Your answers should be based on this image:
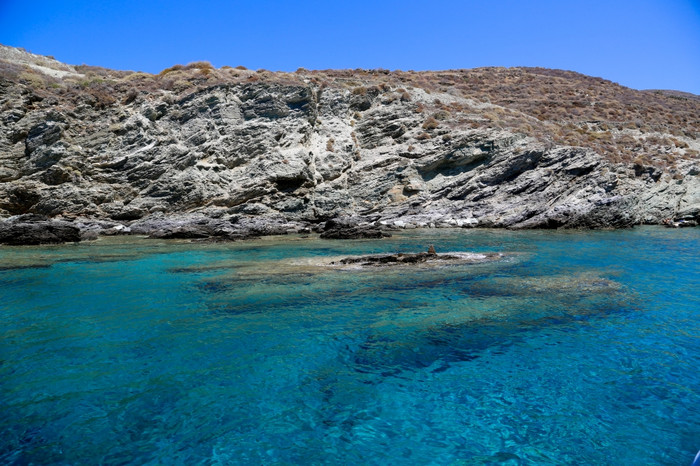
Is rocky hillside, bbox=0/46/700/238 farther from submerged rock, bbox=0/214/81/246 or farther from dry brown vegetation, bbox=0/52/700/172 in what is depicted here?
submerged rock, bbox=0/214/81/246

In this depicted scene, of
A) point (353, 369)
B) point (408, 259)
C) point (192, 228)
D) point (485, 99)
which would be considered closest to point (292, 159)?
point (192, 228)

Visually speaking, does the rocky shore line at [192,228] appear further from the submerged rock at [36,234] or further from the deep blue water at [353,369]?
the deep blue water at [353,369]

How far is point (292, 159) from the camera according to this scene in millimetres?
37156

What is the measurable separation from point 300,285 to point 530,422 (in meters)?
8.71

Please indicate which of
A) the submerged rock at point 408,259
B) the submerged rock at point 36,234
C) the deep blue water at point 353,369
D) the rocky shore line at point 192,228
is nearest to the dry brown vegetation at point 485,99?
the rocky shore line at point 192,228

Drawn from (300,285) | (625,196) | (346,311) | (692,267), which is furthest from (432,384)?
(625,196)

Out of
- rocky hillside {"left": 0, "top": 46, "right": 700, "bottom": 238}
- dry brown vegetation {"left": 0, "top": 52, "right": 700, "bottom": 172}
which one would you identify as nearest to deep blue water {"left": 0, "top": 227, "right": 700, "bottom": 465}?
rocky hillside {"left": 0, "top": 46, "right": 700, "bottom": 238}

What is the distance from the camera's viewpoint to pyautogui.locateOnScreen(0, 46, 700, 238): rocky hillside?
1309 inches

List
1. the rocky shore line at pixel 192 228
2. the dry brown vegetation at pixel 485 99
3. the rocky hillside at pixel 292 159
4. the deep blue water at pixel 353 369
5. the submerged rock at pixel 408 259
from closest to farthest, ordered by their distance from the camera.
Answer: the deep blue water at pixel 353 369 < the submerged rock at pixel 408 259 < the rocky shore line at pixel 192 228 < the rocky hillside at pixel 292 159 < the dry brown vegetation at pixel 485 99

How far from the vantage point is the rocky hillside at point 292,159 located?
109 ft

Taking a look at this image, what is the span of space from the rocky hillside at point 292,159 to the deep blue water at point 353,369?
68.2 feet

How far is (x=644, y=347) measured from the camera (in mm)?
7855

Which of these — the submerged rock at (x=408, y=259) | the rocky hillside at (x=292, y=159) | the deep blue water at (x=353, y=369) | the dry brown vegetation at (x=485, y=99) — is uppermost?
the dry brown vegetation at (x=485, y=99)

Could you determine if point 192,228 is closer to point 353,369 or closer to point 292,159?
point 292,159
